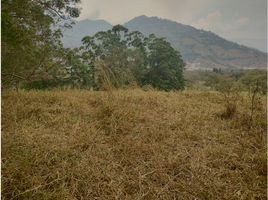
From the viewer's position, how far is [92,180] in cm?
207

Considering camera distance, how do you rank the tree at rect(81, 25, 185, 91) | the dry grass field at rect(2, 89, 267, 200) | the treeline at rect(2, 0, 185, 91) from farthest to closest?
the tree at rect(81, 25, 185, 91) < the treeline at rect(2, 0, 185, 91) < the dry grass field at rect(2, 89, 267, 200)

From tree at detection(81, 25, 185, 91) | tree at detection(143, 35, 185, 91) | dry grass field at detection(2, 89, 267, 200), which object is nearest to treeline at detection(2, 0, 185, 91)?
dry grass field at detection(2, 89, 267, 200)

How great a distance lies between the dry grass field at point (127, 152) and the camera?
6.56ft

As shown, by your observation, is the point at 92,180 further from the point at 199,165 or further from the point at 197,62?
the point at 197,62

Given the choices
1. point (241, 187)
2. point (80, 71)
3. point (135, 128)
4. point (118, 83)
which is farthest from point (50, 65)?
point (80, 71)

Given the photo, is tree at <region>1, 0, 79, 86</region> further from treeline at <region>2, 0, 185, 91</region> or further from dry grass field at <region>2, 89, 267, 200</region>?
dry grass field at <region>2, 89, 267, 200</region>

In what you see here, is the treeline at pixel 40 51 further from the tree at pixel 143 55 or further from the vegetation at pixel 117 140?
the tree at pixel 143 55

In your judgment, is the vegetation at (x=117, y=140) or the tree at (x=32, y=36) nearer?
the vegetation at (x=117, y=140)

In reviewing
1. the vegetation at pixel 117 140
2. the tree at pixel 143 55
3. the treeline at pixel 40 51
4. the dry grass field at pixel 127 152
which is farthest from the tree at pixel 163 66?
the dry grass field at pixel 127 152

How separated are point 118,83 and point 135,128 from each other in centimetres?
201

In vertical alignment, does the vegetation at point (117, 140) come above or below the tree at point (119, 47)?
below

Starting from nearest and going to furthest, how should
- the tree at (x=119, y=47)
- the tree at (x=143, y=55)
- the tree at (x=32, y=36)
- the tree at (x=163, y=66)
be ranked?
the tree at (x=32, y=36)
the tree at (x=119, y=47)
the tree at (x=143, y=55)
the tree at (x=163, y=66)

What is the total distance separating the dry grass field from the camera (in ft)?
6.56

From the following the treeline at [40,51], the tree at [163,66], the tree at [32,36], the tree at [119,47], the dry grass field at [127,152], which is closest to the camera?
the dry grass field at [127,152]
